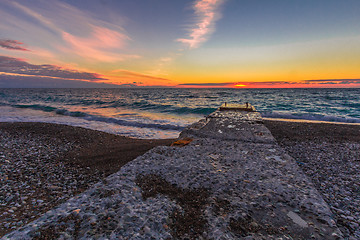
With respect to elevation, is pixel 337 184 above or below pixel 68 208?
below

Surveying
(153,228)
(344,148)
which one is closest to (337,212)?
(153,228)

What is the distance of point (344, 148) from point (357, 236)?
5.83 m

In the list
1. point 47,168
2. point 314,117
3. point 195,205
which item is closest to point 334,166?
point 195,205

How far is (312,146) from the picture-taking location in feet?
23.8

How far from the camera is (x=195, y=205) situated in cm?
270

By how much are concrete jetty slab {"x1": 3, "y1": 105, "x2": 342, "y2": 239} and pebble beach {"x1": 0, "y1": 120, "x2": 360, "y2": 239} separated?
0.06 meters

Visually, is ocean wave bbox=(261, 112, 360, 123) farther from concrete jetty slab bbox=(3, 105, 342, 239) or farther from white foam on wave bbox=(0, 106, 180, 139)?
concrete jetty slab bbox=(3, 105, 342, 239)

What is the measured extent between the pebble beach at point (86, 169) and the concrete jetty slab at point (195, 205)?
0.06m

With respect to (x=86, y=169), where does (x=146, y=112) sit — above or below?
below

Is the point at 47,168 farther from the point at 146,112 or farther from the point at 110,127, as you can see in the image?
the point at 146,112

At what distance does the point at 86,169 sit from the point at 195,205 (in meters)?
4.34

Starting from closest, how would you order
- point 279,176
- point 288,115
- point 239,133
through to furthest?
point 279,176, point 239,133, point 288,115

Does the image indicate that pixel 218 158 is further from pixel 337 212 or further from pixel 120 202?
pixel 120 202

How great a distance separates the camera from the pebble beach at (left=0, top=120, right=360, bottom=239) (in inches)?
127
